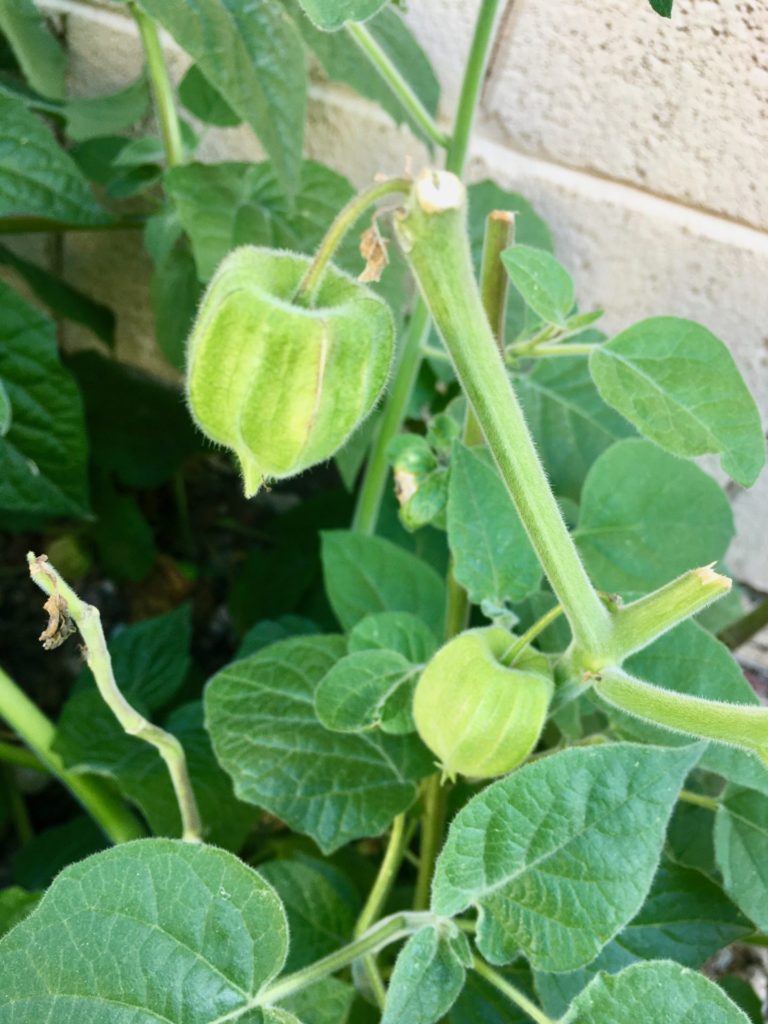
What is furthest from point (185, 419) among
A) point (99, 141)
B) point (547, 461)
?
point (547, 461)

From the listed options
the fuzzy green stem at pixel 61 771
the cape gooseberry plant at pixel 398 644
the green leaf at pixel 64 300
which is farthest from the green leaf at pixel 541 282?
the green leaf at pixel 64 300

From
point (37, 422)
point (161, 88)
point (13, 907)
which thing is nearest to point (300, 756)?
point (13, 907)

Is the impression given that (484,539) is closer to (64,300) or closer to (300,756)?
(300,756)

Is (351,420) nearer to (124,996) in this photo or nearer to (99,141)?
(124,996)

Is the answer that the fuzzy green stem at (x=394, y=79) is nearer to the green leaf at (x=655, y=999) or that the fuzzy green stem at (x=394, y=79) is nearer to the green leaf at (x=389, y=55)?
the green leaf at (x=389, y=55)

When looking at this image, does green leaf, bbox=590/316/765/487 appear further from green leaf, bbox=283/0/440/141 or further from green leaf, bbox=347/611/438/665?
green leaf, bbox=283/0/440/141
